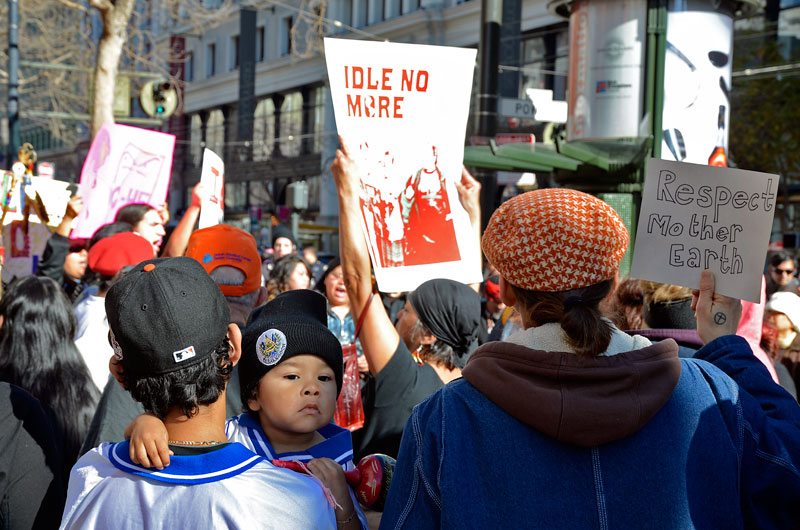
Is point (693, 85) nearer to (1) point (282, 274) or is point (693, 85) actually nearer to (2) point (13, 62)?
(1) point (282, 274)

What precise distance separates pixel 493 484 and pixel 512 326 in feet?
8.12

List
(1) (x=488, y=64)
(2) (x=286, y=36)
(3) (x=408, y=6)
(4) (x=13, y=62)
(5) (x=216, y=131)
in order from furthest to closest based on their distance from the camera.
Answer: (5) (x=216, y=131) < (2) (x=286, y=36) < (3) (x=408, y=6) < (4) (x=13, y=62) < (1) (x=488, y=64)

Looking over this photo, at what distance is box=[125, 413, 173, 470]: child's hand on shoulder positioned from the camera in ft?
6.13

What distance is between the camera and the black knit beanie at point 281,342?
8.42 ft

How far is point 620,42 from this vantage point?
40.6ft

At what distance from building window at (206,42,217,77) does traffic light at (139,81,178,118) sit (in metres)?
34.9

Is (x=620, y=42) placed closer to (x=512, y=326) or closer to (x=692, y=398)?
(x=512, y=326)

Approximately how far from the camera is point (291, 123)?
44.8 metres

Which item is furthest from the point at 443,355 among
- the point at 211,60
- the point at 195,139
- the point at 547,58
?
the point at 195,139

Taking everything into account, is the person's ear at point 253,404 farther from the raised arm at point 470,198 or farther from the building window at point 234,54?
the building window at point 234,54

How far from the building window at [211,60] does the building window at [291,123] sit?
583cm

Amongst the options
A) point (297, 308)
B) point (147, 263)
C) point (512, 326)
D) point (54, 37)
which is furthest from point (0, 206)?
point (54, 37)

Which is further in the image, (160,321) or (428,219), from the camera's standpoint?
(428,219)

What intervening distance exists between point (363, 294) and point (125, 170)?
507 cm
